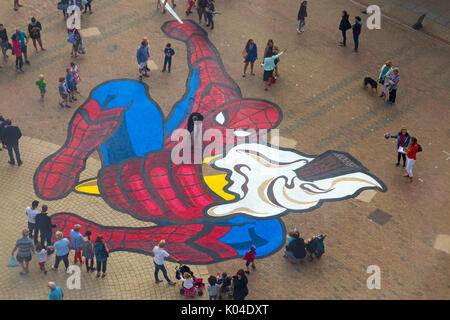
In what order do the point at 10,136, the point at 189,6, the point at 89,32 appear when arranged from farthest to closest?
the point at 189,6 < the point at 89,32 < the point at 10,136

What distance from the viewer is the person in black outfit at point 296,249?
19.8m

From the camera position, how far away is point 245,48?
A: 27.6 meters

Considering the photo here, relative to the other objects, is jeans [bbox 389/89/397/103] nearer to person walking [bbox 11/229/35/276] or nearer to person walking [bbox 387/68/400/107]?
person walking [bbox 387/68/400/107]

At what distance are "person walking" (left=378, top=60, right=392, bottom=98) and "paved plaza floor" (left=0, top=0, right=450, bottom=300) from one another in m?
0.66

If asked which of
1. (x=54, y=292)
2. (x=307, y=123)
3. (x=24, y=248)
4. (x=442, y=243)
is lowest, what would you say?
(x=54, y=292)

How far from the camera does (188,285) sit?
18.4 meters

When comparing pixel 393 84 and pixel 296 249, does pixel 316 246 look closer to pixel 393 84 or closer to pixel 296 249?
pixel 296 249

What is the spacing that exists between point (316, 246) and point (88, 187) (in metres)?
8.37

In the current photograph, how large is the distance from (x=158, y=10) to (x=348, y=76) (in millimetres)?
10066

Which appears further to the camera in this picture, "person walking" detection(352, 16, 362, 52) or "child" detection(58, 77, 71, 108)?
"person walking" detection(352, 16, 362, 52)

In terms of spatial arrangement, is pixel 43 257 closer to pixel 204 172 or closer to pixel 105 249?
pixel 105 249

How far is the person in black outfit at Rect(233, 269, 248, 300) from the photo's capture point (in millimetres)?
18234

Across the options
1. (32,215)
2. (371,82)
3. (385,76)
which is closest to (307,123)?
(371,82)

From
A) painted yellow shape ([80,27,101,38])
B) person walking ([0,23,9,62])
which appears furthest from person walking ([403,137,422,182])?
person walking ([0,23,9,62])
